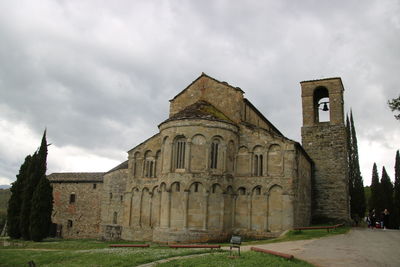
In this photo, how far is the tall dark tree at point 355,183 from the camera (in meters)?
39.7

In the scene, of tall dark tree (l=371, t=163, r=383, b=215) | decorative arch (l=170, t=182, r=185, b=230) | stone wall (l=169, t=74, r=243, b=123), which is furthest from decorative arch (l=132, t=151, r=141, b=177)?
tall dark tree (l=371, t=163, r=383, b=215)

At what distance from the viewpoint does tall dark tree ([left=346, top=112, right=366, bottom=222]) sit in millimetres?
39656

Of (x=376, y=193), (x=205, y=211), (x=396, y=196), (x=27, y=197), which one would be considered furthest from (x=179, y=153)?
(x=396, y=196)

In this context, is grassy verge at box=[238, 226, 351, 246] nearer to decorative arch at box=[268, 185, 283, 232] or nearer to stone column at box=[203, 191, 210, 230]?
decorative arch at box=[268, 185, 283, 232]

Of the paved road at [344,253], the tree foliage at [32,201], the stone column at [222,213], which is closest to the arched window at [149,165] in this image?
the stone column at [222,213]

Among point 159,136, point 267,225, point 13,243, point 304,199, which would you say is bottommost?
point 13,243

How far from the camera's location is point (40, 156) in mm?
30812

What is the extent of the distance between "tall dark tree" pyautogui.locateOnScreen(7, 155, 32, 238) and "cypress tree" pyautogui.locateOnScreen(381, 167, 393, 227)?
1522 inches

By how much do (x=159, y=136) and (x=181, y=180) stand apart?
5.40 meters

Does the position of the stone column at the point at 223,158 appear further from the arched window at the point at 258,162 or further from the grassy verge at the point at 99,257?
the grassy verge at the point at 99,257

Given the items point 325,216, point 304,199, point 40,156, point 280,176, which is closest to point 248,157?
point 280,176

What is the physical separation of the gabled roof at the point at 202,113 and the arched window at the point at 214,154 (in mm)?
1507

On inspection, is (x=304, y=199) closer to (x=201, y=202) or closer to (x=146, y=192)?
(x=201, y=202)

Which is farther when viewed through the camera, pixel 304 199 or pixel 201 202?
pixel 304 199
